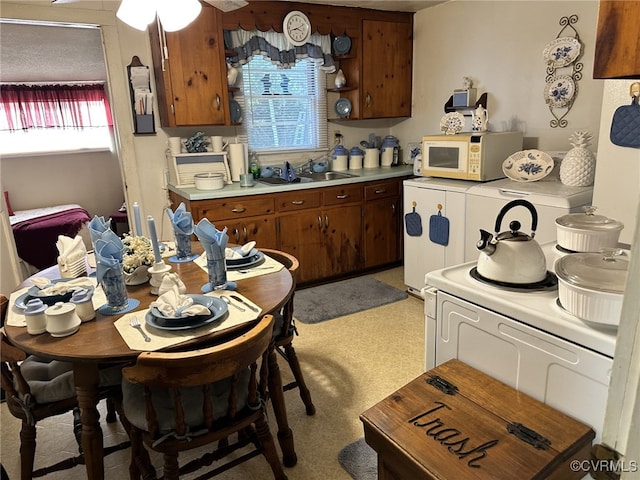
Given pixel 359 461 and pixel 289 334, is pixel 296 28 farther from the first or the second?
pixel 359 461

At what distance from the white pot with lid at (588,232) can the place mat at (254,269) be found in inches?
47.2

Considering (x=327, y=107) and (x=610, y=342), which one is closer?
(x=610, y=342)

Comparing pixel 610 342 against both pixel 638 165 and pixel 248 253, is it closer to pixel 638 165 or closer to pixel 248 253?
pixel 638 165

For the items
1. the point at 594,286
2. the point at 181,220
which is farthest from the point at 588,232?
the point at 181,220

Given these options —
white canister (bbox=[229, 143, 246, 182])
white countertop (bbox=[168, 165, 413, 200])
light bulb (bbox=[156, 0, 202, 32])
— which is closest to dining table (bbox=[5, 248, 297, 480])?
light bulb (bbox=[156, 0, 202, 32])

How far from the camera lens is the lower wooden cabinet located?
345 cm

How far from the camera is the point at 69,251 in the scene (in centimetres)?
204

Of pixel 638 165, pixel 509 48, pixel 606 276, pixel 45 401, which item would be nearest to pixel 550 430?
pixel 606 276

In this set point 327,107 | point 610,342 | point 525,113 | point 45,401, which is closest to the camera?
point 610,342

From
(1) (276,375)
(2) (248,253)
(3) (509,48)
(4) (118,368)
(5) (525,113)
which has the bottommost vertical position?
(1) (276,375)

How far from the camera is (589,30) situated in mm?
2930

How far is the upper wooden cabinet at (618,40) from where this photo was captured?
24.4 inches

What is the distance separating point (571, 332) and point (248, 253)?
1455 millimetres

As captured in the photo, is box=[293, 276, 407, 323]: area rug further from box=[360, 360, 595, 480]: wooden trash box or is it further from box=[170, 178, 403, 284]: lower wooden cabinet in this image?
box=[360, 360, 595, 480]: wooden trash box
